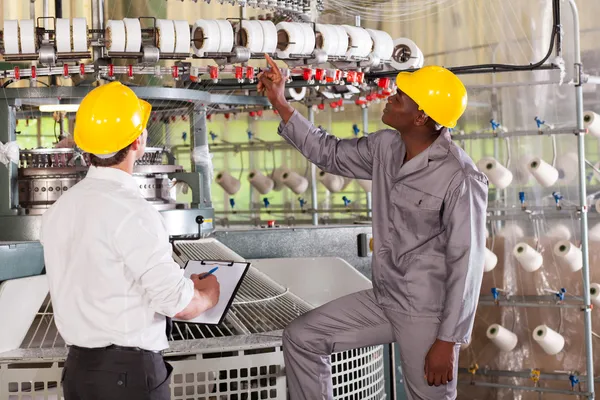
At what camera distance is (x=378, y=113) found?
842 cm

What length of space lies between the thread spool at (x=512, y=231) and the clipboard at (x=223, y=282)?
13.2 feet

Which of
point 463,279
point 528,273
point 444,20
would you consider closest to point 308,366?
point 463,279

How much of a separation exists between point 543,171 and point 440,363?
352 cm

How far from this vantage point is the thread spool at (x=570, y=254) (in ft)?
19.8

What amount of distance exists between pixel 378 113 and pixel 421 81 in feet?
17.2

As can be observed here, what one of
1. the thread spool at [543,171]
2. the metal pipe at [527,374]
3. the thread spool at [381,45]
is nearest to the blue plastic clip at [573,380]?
the metal pipe at [527,374]

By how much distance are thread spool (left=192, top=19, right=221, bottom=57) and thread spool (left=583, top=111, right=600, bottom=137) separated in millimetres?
3159

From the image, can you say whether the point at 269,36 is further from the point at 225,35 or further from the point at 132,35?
the point at 132,35

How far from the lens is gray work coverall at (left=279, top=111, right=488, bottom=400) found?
3.06 m

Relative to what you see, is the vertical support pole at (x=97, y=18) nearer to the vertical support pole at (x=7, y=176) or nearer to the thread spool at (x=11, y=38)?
the thread spool at (x=11, y=38)

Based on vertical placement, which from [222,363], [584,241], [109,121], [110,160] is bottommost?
[222,363]

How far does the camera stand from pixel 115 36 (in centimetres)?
412

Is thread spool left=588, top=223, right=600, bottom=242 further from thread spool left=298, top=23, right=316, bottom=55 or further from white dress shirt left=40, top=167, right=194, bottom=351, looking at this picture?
white dress shirt left=40, top=167, right=194, bottom=351

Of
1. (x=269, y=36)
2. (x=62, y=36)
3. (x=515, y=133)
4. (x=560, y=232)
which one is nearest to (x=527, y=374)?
(x=560, y=232)
